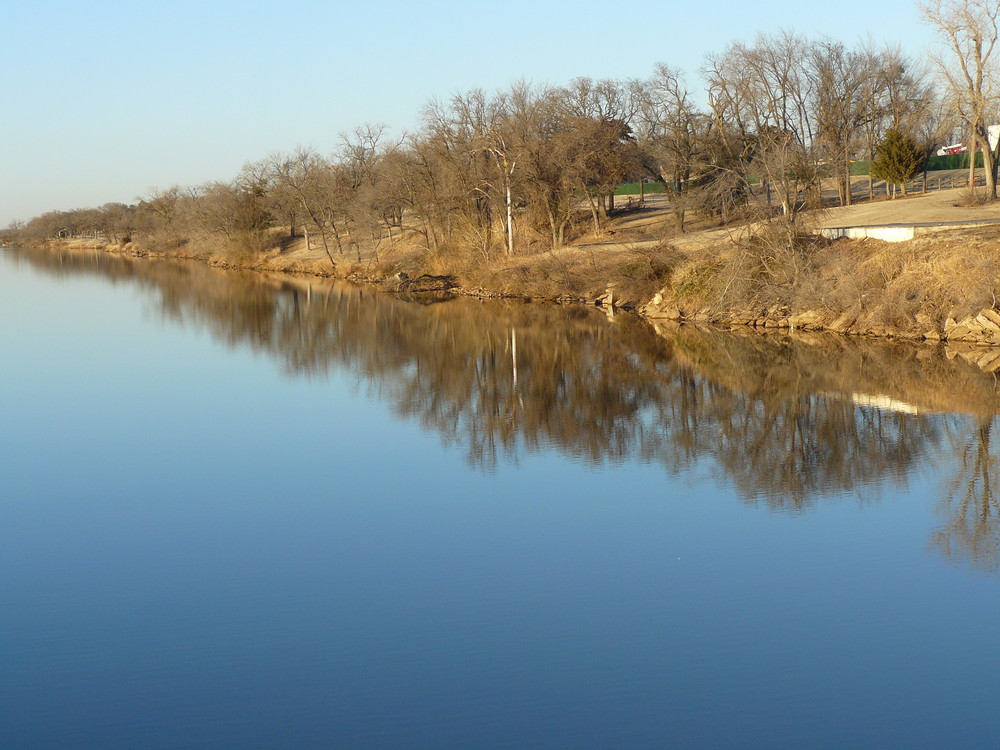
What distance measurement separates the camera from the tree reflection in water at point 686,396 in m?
16.8

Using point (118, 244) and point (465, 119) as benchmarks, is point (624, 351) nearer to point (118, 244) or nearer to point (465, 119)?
point (465, 119)

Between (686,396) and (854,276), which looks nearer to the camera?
(686,396)

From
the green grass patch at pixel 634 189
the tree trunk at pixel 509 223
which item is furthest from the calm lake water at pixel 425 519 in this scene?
the green grass patch at pixel 634 189

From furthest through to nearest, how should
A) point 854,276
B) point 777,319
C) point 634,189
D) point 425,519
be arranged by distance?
point 634,189 < point 777,319 < point 854,276 < point 425,519

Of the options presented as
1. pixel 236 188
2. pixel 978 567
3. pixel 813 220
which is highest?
pixel 236 188

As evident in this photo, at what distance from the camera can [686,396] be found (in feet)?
77.0

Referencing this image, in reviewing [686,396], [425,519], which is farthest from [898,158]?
[425,519]

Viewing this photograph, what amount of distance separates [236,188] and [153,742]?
7517 cm

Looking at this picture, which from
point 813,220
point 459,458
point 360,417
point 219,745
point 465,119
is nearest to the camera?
point 219,745

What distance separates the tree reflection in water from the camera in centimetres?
1681

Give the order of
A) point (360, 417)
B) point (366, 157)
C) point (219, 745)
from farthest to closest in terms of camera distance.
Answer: point (366, 157), point (360, 417), point (219, 745)

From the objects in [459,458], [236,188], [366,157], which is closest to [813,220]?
[459,458]

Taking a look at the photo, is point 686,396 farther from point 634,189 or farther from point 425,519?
point 634,189

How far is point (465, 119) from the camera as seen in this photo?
184 ft
